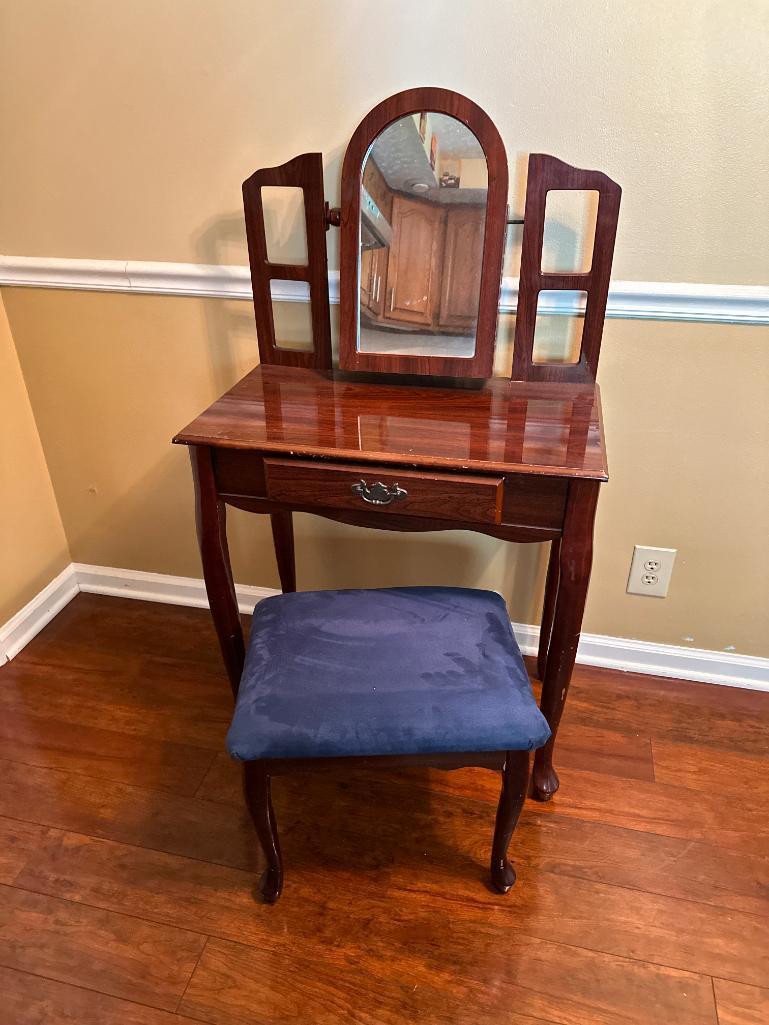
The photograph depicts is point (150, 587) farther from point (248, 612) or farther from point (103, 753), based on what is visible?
point (103, 753)

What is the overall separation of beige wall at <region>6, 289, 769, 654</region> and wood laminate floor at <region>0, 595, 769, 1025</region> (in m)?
0.30

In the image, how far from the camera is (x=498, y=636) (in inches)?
45.4

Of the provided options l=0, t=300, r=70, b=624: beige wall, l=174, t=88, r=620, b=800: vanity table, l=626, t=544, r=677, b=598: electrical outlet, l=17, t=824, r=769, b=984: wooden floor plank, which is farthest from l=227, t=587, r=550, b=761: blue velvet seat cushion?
l=0, t=300, r=70, b=624: beige wall

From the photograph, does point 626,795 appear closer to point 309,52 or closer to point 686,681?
point 686,681

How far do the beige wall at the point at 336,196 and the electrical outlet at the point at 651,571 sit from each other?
0.10 feet

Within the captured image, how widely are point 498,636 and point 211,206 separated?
101 cm

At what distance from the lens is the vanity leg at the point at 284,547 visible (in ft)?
5.28

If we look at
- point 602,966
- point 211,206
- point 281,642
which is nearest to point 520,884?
point 602,966

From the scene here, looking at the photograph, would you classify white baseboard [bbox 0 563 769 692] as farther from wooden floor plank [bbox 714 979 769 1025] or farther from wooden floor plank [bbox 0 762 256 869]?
wooden floor plank [bbox 714 979 769 1025]

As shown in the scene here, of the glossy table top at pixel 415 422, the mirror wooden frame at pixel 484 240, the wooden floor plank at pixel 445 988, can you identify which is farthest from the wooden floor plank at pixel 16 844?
the mirror wooden frame at pixel 484 240

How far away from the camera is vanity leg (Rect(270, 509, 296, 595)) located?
1.61 meters

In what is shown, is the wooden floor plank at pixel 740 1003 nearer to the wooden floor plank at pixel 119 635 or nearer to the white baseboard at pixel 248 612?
the white baseboard at pixel 248 612

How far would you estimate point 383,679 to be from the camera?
3.50ft

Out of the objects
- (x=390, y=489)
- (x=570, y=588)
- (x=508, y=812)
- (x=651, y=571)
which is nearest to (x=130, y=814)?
(x=508, y=812)
